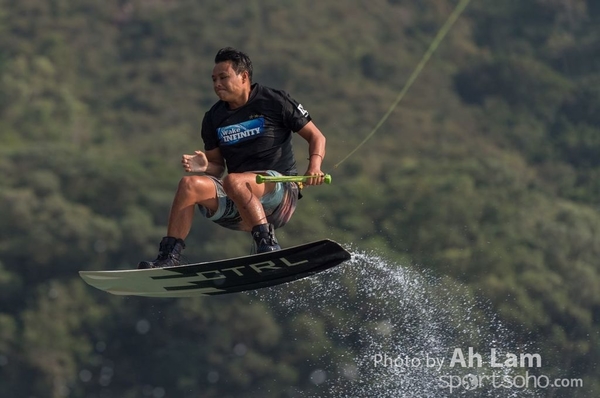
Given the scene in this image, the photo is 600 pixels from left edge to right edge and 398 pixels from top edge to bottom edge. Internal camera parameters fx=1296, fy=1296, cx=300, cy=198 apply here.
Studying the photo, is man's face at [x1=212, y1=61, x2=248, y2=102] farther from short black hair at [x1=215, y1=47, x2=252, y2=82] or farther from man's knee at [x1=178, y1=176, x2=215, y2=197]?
man's knee at [x1=178, y1=176, x2=215, y2=197]

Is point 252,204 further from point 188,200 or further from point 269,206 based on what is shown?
point 188,200

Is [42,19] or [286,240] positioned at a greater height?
[42,19]

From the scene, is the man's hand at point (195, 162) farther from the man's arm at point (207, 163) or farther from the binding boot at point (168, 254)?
the binding boot at point (168, 254)

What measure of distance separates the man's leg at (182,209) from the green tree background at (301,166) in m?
14.3

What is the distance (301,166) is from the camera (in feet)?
97.9

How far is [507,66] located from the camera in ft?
118

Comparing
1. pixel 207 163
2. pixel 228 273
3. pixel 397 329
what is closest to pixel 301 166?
pixel 397 329

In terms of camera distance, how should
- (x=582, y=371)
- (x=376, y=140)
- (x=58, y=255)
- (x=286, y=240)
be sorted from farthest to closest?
(x=376, y=140), (x=58, y=255), (x=286, y=240), (x=582, y=371)

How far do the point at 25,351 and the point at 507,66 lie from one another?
51.7 feet

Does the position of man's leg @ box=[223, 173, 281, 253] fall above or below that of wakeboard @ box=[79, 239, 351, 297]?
above

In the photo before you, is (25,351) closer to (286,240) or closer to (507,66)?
(286,240)

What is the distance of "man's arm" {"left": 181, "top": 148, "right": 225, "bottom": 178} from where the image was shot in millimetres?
9414

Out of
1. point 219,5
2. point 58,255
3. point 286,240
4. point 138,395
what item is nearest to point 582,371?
point 286,240

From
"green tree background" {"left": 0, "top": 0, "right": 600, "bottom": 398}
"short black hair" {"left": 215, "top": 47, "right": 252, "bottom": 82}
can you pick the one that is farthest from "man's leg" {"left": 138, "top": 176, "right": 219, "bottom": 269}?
"green tree background" {"left": 0, "top": 0, "right": 600, "bottom": 398}
